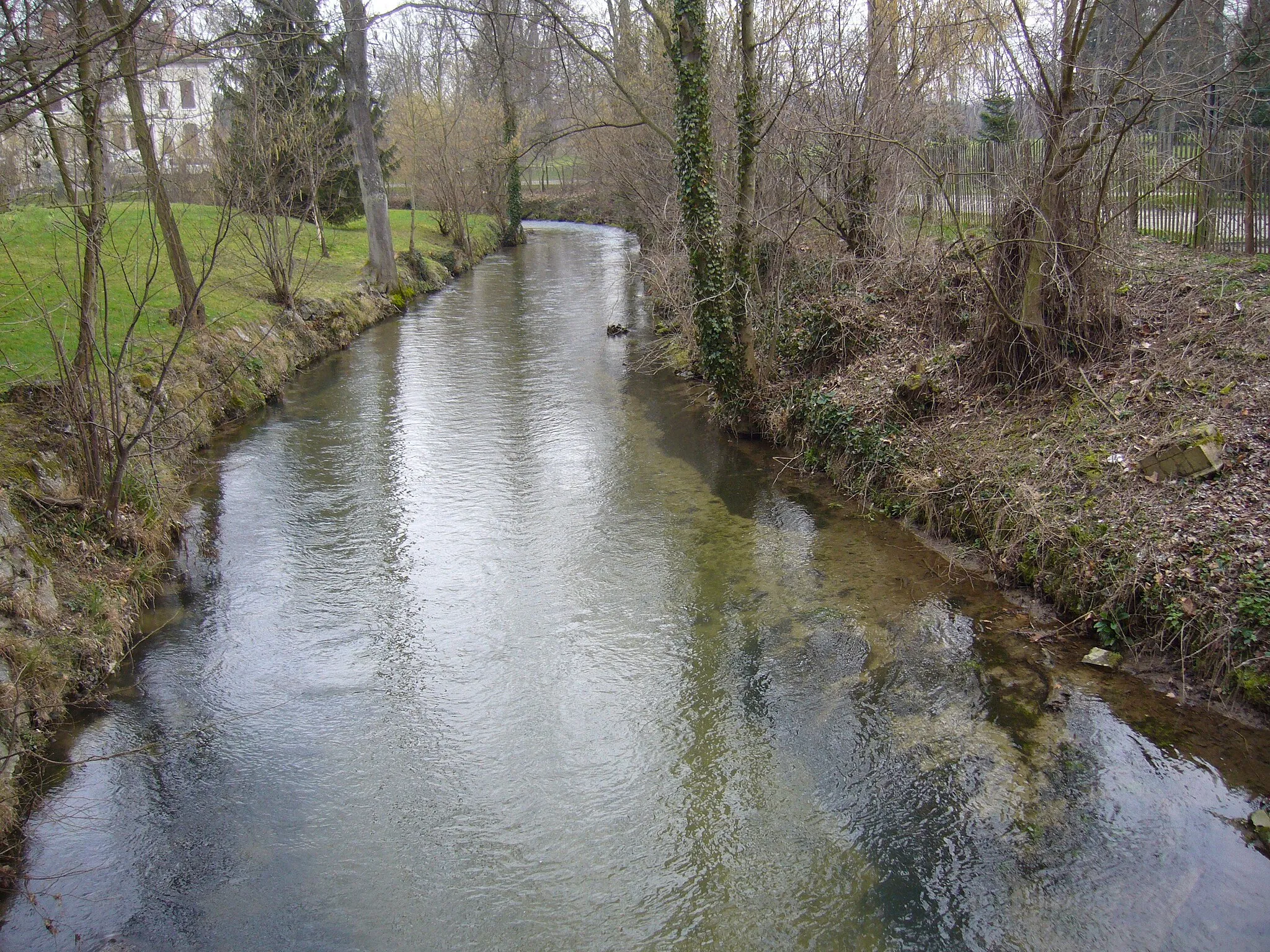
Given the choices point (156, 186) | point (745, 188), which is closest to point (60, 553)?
point (156, 186)

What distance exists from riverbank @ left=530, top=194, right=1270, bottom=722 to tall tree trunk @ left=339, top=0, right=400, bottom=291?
13.0 metres

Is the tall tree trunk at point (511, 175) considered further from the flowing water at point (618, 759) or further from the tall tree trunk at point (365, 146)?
the flowing water at point (618, 759)

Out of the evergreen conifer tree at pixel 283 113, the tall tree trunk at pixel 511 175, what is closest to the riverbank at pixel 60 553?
the evergreen conifer tree at pixel 283 113

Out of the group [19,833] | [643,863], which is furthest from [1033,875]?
[19,833]

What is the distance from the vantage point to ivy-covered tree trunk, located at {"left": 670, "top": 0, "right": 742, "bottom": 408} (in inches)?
465

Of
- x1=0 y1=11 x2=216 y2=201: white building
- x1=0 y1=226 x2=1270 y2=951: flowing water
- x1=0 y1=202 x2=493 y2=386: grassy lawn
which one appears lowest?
x1=0 y1=226 x2=1270 y2=951: flowing water

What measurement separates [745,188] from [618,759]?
28.0 ft

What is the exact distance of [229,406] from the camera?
14.0 m

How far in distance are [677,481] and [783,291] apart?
3.93 meters

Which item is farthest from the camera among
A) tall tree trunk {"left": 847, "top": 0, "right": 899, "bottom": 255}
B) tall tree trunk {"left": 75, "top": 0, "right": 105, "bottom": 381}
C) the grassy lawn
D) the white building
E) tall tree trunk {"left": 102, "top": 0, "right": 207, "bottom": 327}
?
tall tree trunk {"left": 847, "top": 0, "right": 899, "bottom": 255}

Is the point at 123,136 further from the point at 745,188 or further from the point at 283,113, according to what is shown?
the point at 745,188

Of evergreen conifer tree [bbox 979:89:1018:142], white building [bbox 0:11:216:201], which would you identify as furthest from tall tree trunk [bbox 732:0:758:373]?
white building [bbox 0:11:216:201]

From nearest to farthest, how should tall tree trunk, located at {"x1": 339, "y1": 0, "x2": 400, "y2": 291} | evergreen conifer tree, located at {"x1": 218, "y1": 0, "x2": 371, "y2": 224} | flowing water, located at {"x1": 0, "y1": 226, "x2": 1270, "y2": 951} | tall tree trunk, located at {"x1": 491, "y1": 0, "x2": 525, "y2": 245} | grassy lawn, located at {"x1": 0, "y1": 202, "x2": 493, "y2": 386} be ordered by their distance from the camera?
flowing water, located at {"x1": 0, "y1": 226, "x2": 1270, "y2": 951} → grassy lawn, located at {"x1": 0, "y1": 202, "x2": 493, "y2": 386} → evergreen conifer tree, located at {"x1": 218, "y1": 0, "x2": 371, "y2": 224} → tall tree trunk, located at {"x1": 339, "y1": 0, "x2": 400, "y2": 291} → tall tree trunk, located at {"x1": 491, "y1": 0, "x2": 525, "y2": 245}

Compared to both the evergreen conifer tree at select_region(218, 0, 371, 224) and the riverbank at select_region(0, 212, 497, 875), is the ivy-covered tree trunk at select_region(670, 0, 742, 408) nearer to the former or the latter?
the evergreen conifer tree at select_region(218, 0, 371, 224)
